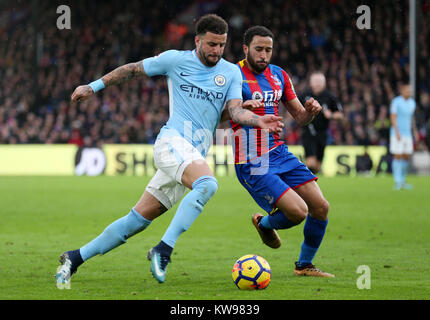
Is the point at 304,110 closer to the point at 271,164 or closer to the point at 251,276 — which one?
the point at 271,164

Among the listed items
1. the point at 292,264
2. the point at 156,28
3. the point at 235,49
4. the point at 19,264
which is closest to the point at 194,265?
the point at 292,264

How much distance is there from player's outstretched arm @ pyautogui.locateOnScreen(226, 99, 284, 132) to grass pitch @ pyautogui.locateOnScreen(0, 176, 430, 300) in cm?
130

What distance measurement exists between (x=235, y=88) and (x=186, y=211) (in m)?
1.19

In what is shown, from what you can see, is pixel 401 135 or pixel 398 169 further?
pixel 401 135

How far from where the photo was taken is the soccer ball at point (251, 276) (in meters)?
5.62

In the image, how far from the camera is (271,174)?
6406 millimetres

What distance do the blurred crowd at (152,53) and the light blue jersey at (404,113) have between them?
18.2 ft

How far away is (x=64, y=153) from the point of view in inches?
897

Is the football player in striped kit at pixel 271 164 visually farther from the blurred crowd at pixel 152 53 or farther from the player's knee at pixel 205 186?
the blurred crowd at pixel 152 53

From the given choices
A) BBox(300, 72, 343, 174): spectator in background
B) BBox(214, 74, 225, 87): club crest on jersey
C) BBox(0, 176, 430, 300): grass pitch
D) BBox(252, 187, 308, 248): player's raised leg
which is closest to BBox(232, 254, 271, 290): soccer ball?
BBox(0, 176, 430, 300): grass pitch

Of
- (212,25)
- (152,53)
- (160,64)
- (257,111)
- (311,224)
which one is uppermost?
(152,53)

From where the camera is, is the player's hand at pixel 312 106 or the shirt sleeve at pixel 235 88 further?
the player's hand at pixel 312 106

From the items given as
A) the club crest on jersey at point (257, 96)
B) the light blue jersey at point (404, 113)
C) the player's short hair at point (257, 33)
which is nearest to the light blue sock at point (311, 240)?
the club crest on jersey at point (257, 96)

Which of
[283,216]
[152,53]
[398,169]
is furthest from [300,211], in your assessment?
[152,53]
